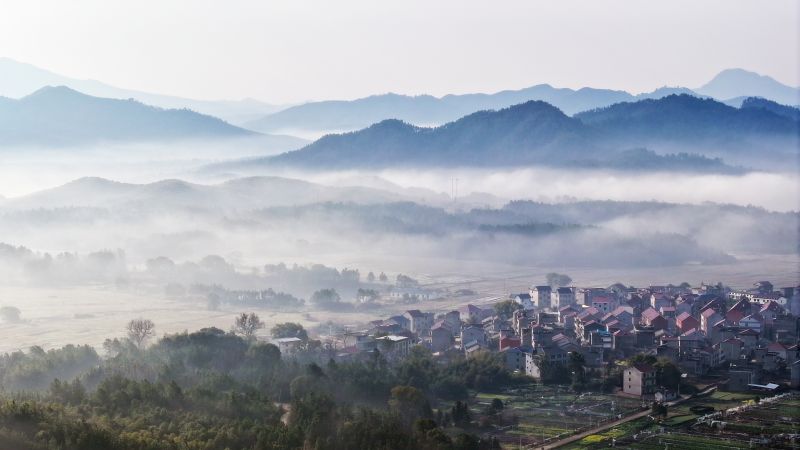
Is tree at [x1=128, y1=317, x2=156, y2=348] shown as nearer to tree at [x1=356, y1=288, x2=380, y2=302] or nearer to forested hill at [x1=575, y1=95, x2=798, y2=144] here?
tree at [x1=356, y1=288, x2=380, y2=302]

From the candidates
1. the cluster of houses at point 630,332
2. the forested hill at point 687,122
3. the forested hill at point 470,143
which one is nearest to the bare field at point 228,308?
the cluster of houses at point 630,332

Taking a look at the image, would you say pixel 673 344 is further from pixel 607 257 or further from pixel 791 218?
pixel 791 218

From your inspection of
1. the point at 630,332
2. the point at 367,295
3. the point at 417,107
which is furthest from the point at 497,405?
the point at 417,107

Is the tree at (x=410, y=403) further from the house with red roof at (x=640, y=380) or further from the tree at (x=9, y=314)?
the tree at (x=9, y=314)

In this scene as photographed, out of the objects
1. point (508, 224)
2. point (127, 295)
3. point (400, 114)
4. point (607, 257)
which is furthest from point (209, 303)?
point (400, 114)

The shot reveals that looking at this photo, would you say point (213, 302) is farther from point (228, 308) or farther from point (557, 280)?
point (557, 280)
